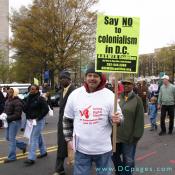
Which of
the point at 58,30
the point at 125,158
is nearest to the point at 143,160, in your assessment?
the point at 125,158

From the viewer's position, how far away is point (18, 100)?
857cm

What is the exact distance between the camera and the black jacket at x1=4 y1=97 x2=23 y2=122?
331 inches

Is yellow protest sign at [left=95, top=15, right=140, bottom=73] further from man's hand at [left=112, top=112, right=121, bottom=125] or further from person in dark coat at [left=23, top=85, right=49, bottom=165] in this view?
person in dark coat at [left=23, top=85, right=49, bottom=165]

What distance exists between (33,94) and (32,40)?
37.4 meters

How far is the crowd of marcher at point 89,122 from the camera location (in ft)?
14.8

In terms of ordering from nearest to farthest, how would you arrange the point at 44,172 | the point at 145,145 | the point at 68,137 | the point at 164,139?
1. the point at 68,137
2. the point at 44,172
3. the point at 145,145
4. the point at 164,139

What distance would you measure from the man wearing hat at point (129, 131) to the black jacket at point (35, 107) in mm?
2414

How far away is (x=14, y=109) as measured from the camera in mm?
8516

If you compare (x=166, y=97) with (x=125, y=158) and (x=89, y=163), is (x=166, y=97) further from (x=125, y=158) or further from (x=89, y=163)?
(x=89, y=163)

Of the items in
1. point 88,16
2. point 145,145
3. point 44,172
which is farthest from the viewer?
point 88,16

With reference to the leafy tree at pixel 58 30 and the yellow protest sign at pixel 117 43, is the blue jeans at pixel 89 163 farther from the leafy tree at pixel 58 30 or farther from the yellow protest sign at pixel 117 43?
the leafy tree at pixel 58 30

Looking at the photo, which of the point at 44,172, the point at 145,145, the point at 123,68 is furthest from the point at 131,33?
the point at 145,145

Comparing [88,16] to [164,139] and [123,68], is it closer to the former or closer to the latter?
[164,139]

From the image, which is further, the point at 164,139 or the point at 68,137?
the point at 164,139
